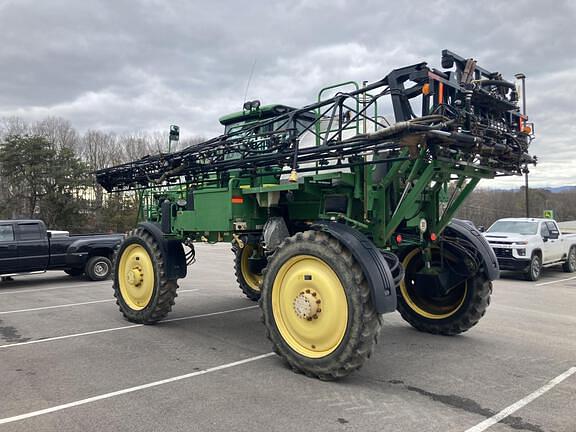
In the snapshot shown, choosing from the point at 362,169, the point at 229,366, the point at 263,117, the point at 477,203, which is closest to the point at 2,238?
the point at 263,117

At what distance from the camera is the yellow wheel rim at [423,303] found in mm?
6512

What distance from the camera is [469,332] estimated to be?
6.81 m

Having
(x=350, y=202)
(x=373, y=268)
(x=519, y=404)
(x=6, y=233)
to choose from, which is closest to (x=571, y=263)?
(x=350, y=202)

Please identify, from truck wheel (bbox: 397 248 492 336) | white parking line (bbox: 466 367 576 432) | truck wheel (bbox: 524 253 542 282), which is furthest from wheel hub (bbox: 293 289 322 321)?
truck wheel (bbox: 524 253 542 282)

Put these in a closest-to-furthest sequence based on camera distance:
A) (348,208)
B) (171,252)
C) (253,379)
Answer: (253,379) < (348,208) < (171,252)

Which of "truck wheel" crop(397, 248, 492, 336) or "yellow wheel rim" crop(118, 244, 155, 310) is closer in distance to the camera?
"truck wheel" crop(397, 248, 492, 336)

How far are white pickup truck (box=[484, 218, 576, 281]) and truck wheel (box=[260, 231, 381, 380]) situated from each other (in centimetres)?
1048

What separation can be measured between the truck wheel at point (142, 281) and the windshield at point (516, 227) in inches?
457

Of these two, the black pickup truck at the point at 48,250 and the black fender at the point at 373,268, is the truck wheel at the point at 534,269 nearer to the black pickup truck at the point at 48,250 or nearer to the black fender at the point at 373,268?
the black fender at the point at 373,268

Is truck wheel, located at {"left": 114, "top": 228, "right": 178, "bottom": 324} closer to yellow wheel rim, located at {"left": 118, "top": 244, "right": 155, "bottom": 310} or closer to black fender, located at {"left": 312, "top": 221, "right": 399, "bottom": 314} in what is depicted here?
yellow wheel rim, located at {"left": 118, "top": 244, "right": 155, "bottom": 310}

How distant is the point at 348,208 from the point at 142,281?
3.78 meters

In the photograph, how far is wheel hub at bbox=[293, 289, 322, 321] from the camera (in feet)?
16.0

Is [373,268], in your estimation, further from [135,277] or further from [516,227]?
[516,227]

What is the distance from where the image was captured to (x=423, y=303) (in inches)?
270
